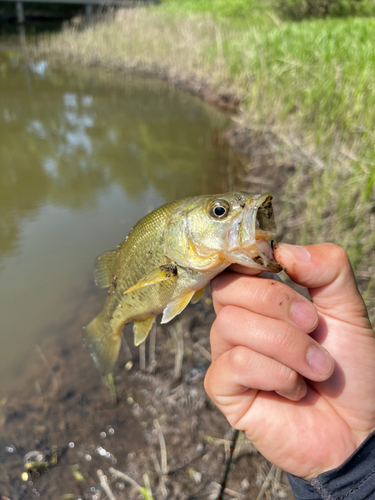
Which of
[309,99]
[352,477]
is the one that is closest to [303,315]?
[352,477]

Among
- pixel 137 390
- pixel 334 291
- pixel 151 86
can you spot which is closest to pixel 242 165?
pixel 137 390

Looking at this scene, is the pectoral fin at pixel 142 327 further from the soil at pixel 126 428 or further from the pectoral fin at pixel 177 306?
the soil at pixel 126 428

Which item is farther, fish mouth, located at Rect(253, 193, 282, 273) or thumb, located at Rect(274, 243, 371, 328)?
thumb, located at Rect(274, 243, 371, 328)

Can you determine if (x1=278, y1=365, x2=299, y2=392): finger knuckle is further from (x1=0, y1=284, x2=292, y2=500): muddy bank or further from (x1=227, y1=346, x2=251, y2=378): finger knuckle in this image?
(x1=0, y1=284, x2=292, y2=500): muddy bank

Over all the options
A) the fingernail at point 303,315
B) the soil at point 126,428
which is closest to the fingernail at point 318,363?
the fingernail at point 303,315

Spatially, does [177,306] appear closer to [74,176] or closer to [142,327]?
[142,327]

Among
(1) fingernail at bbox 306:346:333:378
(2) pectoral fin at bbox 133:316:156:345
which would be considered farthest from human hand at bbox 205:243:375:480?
(2) pectoral fin at bbox 133:316:156:345

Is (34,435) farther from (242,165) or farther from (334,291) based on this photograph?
(242,165)
